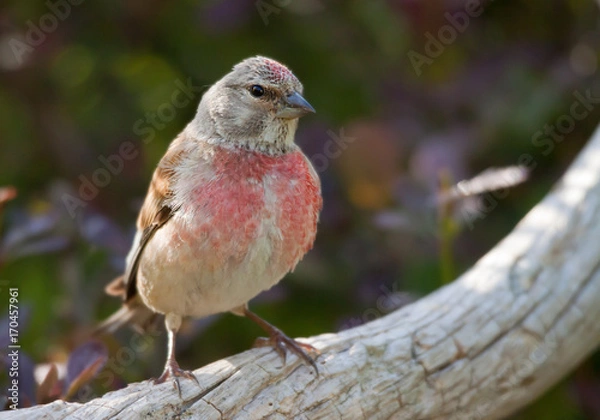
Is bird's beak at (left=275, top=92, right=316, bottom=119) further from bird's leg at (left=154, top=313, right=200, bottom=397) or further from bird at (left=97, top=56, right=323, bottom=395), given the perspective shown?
bird's leg at (left=154, top=313, right=200, bottom=397)

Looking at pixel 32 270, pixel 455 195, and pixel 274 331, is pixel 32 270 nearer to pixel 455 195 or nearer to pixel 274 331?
pixel 274 331

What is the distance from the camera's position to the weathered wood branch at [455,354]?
10.0ft

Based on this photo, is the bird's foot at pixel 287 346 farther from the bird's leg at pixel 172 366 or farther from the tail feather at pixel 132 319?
the tail feather at pixel 132 319

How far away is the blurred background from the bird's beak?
903 mm

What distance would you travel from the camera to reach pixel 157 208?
3.54 m

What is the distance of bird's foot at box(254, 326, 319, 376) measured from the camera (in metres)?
3.31

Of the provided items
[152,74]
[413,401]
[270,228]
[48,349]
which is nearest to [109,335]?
[48,349]

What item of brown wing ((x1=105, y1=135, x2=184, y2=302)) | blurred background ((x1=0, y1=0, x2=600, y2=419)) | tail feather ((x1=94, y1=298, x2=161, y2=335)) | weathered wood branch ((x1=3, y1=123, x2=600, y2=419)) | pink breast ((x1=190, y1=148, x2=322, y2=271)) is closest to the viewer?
weathered wood branch ((x1=3, y1=123, x2=600, y2=419))

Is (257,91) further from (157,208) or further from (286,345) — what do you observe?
(286,345)

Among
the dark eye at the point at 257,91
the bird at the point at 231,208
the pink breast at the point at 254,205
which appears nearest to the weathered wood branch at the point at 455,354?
the bird at the point at 231,208

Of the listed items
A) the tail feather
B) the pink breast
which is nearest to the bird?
the pink breast

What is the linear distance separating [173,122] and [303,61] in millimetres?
897

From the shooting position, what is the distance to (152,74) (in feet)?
17.3

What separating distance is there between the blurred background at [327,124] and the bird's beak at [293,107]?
903 millimetres
